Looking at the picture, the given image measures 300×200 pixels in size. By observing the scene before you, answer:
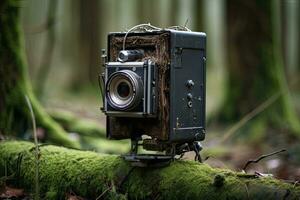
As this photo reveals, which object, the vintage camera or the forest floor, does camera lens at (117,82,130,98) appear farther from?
the forest floor

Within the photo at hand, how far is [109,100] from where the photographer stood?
4910 mm

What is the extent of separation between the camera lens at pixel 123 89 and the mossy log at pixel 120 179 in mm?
571

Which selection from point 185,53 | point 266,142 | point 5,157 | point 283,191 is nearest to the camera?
point 283,191

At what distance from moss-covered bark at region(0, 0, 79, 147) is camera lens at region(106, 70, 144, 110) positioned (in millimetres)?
2154

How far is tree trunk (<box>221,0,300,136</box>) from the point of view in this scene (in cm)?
1082

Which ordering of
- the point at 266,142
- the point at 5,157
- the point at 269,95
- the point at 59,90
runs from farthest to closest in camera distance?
the point at 59,90 → the point at 269,95 → the point at 266,142 → the point at 5,157

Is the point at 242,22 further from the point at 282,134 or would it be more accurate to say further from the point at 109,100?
the point at 109,100

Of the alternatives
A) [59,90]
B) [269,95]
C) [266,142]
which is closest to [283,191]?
[266,142]

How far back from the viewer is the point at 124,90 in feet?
15.9

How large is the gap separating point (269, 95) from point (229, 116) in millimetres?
949

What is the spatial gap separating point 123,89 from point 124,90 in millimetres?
14

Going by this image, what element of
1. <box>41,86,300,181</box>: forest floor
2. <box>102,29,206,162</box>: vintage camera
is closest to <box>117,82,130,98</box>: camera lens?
<box>102,29,206,162</box>: vintage camera

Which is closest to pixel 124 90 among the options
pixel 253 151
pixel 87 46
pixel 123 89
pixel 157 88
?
pixel 123 89

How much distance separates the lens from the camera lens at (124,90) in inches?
186
